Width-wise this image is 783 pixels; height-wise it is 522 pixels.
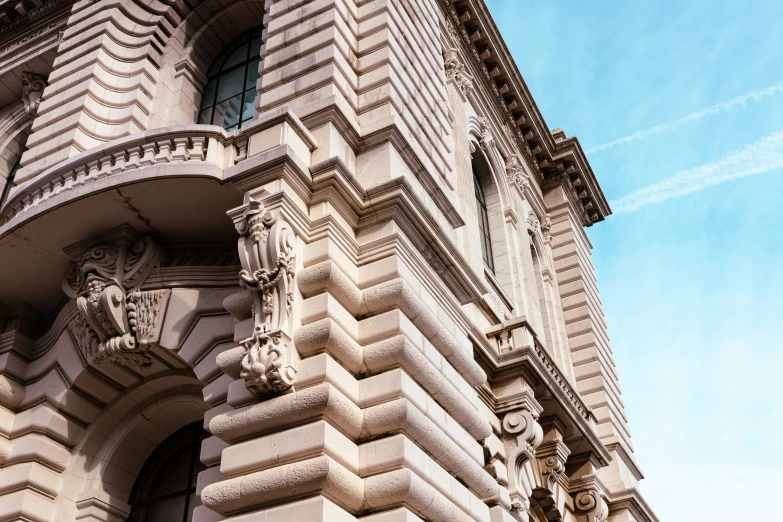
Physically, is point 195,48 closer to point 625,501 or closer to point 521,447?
point 521,447

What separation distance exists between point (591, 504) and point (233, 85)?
479 inches

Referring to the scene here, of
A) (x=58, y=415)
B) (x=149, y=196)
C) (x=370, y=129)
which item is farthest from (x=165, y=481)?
(x=370, y=129)

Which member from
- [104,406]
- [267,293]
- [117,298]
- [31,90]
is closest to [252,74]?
[31,90]

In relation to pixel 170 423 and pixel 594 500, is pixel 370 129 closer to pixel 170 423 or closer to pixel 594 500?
pixel 170 423

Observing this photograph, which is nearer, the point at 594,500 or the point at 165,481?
the point at 165,481

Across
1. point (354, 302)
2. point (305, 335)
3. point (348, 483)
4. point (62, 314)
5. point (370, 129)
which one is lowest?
point (348, 483)

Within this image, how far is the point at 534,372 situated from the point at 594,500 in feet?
13.8

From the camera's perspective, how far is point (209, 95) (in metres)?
18.4

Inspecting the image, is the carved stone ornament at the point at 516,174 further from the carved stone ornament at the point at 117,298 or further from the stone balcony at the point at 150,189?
the carved stone ornament at the point at 117,298

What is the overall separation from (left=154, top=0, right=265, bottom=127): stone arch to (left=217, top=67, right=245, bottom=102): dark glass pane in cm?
45

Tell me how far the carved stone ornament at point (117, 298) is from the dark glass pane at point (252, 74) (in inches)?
267

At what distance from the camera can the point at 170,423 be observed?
1295 centimetres

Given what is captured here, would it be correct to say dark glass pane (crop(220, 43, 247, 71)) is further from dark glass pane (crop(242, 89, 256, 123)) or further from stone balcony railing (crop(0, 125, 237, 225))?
stone balcony railing (crop(0, 125, 237, 225))

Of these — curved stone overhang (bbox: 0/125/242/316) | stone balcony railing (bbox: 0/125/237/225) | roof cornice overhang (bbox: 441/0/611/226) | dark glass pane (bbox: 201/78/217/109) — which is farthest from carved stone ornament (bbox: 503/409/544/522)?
roof cornice overhang (bbox: 441/0/611/226)
